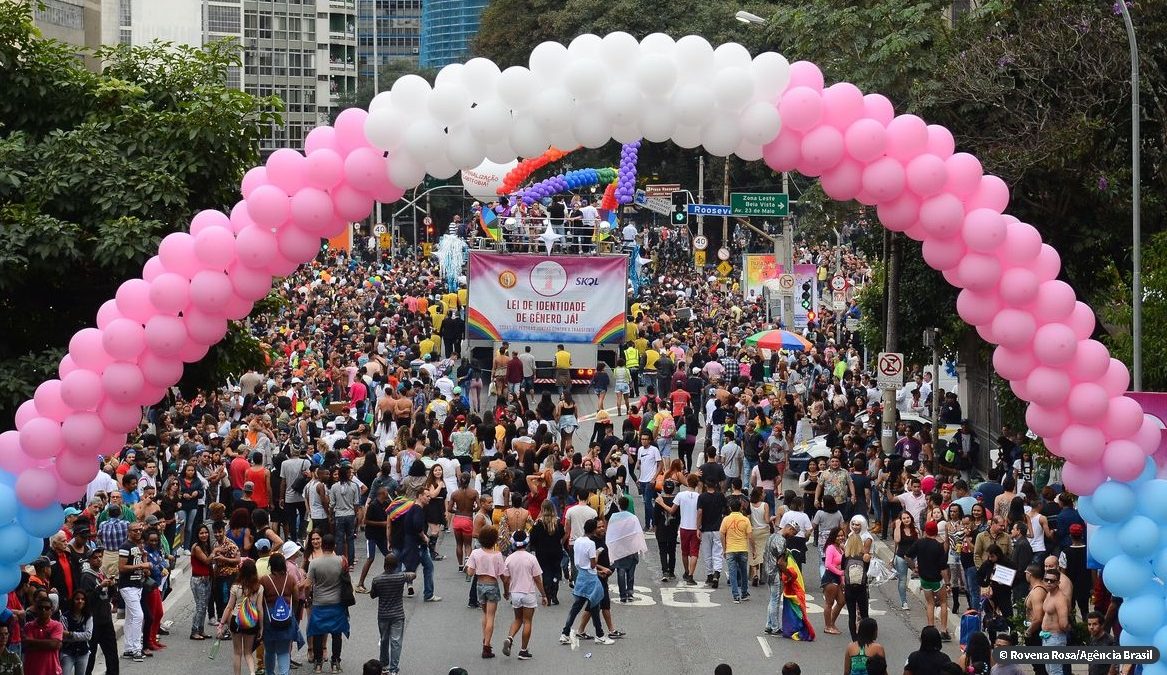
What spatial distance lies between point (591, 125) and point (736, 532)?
28.1ft

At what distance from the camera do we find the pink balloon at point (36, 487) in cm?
1361

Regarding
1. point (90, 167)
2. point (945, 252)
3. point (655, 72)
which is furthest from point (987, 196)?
point (90, 167)

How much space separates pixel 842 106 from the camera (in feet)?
43.3

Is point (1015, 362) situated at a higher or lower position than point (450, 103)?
lower

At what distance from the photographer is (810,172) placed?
44.2 ft

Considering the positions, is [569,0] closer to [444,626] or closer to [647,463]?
[647,463]

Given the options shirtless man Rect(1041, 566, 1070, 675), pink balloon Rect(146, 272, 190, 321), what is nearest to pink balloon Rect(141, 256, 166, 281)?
pink balloon Rect(146, 272, 190, 321)

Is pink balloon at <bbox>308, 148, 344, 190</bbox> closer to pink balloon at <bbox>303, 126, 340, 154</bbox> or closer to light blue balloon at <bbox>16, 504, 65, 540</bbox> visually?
pink balloon at <bbox>303, 126, 340, 154</bbox>

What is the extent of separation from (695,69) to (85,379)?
16.8 feet

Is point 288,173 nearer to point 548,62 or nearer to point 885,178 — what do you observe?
point 548,62

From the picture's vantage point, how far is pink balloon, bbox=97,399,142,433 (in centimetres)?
1356

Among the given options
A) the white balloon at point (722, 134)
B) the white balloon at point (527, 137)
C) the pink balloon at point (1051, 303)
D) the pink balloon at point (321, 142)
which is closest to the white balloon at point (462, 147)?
the white balloon at point (527, 137)

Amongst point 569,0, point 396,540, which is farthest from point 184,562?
point 569,0

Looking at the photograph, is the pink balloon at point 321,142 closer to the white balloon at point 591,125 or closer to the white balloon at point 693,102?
the white balloon at point 591,125
